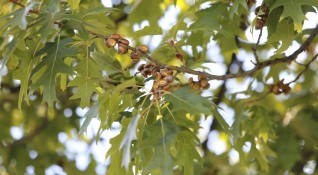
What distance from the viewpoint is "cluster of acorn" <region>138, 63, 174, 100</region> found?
2.13 m

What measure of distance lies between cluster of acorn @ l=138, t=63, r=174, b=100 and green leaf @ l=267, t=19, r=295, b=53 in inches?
15.5

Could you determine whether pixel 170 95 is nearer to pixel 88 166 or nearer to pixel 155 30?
pixel 155 30

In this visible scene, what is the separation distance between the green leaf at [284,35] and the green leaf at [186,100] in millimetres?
392

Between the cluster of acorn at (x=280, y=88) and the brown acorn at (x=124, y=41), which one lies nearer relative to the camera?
the brown acorn at (x=124, y=41)

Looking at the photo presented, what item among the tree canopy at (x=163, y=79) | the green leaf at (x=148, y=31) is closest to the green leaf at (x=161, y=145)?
the tree canopy at (x=163, y=79)

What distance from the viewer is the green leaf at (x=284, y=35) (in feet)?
7.54

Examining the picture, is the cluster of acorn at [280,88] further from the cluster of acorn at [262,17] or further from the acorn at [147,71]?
the acorn at [147,71]

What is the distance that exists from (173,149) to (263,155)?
80 cm

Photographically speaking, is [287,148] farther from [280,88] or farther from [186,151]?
[186,151]

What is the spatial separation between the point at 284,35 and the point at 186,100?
475 millimetres

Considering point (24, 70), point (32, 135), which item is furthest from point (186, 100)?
point (32, 135)

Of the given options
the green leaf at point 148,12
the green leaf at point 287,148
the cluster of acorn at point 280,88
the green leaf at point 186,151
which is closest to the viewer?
the green leaf at point 186,151

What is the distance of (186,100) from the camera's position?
206cm

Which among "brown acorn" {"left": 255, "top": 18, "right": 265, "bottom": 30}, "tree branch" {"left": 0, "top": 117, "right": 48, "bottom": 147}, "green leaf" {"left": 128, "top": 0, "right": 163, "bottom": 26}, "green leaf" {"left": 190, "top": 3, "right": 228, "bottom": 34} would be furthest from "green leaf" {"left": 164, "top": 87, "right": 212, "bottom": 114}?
"tree branch" {"left": 0, "top": 117, "right": 48, "bottom": 147}
